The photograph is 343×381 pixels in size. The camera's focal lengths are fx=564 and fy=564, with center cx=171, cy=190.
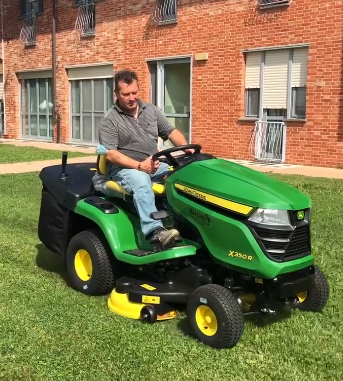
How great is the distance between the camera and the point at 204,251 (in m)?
3.68

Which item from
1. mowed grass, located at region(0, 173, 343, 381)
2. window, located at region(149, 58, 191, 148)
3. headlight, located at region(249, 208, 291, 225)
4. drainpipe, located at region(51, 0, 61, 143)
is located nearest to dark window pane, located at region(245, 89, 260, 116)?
window, located at region(149, 58, 191, 148)

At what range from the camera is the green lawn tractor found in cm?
329

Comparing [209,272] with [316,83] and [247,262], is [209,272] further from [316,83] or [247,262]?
[316,83]

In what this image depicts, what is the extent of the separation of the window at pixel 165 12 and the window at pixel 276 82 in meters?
2.80

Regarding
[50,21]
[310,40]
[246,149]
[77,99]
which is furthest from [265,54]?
[50,21]

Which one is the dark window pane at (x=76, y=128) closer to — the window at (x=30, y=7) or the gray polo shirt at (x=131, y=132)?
the window at (x=30, y=7)

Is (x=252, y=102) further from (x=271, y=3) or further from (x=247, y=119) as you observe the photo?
(x=271, y=3)

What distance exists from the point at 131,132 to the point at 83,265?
110 centimetres

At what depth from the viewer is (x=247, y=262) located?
3.29 meters

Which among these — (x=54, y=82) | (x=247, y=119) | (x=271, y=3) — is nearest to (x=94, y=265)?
(x=247, y=119)

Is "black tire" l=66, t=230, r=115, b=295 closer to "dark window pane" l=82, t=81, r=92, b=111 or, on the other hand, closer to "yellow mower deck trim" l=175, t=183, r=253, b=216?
"yellow mower deck trim" l=175, t=183, r=253, b=216

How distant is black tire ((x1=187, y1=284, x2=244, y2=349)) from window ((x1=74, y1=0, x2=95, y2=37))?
15.3 metres

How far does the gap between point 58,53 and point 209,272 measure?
1671 centimetres

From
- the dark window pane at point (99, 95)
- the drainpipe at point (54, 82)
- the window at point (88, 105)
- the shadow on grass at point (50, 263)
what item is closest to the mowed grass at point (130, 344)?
the shadow on grass at point (50, 263)
